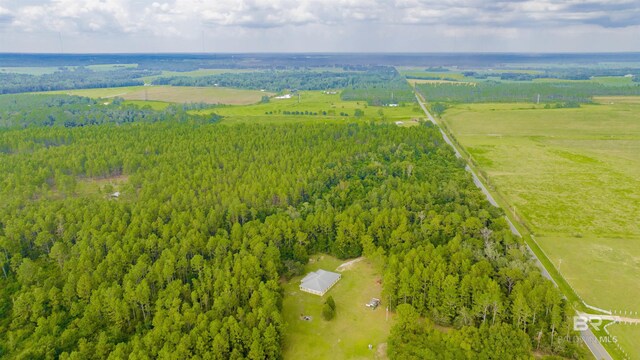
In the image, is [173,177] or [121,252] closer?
[121,252]

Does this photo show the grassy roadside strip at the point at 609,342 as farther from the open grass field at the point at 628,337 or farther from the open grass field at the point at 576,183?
the open grass field at the point at 576,183

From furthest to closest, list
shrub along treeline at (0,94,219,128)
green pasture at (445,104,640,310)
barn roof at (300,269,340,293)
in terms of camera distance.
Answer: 1. shrub along treeline at (0,94,219,128)
2. green pasture at (445,104,640,310)
3. barn roof at (300,269,340,293)

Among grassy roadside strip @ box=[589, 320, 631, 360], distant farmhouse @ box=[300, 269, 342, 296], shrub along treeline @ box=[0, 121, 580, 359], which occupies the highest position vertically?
shrub along treeline @ box=[0, 121, 580, 359]

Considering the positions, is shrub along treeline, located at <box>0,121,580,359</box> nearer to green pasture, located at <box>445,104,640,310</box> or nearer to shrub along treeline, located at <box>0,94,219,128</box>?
green pasture, located at <box>445,104,640,310</box>

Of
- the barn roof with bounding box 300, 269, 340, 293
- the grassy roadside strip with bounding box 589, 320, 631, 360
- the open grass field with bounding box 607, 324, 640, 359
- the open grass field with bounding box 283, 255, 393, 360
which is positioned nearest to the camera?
the grassy roadside strip with bounding box 589, 320, 631, 360

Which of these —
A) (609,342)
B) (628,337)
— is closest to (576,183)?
(628,337)

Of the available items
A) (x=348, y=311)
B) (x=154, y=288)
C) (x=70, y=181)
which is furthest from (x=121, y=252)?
(x=70, y=181)

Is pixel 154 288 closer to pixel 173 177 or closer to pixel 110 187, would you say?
pixel 173 177

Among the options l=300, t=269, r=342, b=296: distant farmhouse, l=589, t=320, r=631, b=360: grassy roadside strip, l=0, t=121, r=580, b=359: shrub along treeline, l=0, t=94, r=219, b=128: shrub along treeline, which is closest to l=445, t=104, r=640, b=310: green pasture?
l=589, t=320, r=631, b=360: grassy roadside strip
